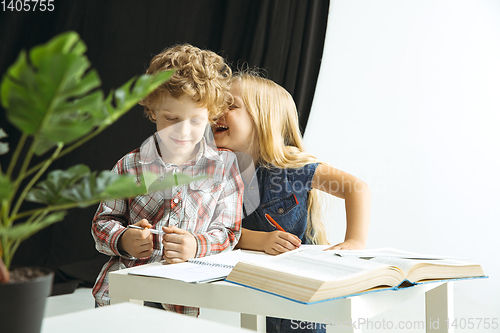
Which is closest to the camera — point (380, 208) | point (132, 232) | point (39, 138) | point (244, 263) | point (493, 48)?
point (39, 138)

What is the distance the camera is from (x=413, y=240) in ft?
8.25

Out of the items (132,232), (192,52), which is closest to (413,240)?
(192,52)

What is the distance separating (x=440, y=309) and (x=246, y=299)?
439 mm

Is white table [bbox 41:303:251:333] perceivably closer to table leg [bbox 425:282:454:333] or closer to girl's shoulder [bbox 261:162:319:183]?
table leg [bbox 425:282:454:333]

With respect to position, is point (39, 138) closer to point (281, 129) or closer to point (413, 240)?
point (281, 129)

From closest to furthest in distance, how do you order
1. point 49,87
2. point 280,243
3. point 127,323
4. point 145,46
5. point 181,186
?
1. point 49,87
2. point 127,323
3. point 280,243
4. point 181,186
5. point 145,46

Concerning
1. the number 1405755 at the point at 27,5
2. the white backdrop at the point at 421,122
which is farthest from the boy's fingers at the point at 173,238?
the number 1405755 at the point at 27,5

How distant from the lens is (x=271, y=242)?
0.97m

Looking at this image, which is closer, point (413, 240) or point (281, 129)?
point (281, 129)

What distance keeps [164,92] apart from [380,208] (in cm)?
180

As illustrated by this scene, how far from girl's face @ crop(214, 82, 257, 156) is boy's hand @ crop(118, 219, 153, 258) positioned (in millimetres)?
460

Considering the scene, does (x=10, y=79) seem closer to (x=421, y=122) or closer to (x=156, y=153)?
(x=156, y=153)

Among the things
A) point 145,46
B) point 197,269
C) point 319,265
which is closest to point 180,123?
point 197,269

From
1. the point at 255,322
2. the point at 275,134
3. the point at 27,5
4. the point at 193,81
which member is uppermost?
the point at 27,5
